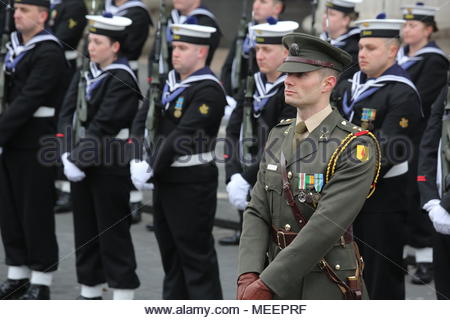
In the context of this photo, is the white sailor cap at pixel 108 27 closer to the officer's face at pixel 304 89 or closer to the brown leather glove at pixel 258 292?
the officer's face at pixel 304 89

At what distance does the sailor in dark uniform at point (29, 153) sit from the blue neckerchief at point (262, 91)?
1.57 m

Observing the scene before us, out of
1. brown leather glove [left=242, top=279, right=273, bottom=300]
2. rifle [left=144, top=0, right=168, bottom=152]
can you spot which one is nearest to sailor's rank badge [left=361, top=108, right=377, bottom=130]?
rifle [left=144, top=0, right=168, bottom=152]

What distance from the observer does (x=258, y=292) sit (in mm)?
4398

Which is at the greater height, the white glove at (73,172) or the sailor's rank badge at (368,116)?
the sailor's rank badge at (368,116)

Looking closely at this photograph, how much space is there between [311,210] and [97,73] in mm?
3229

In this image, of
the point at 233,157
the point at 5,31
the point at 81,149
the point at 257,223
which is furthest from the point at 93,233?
the point at 257,223

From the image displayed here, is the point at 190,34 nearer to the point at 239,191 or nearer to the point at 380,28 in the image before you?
the point at 239,191

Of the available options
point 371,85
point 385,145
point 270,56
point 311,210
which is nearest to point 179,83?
point 270,56

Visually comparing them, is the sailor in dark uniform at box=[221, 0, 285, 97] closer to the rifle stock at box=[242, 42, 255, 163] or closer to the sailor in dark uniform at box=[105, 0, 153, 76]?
the sailor in dark uniform at box=[105, 0, 153, 76]

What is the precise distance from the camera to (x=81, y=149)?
7.27m

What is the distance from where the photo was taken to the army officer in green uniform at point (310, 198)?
4.39 metres

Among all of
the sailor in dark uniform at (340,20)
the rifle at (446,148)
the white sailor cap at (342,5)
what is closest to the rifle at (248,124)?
the sailor in dark uniform at (340,20)

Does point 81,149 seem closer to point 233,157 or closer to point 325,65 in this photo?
point 233,157
